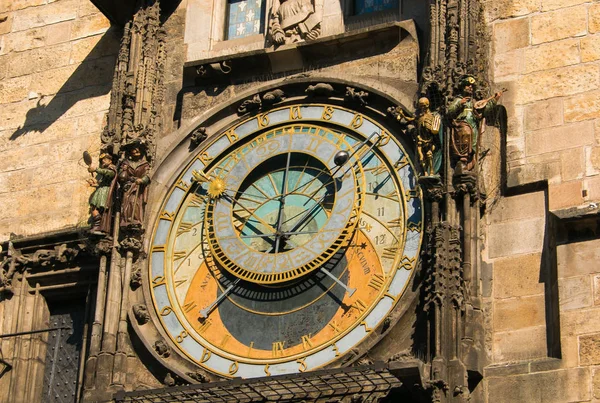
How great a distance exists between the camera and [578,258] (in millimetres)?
13883

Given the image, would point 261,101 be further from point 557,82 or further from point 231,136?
point 557,82

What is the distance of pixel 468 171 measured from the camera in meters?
14.2

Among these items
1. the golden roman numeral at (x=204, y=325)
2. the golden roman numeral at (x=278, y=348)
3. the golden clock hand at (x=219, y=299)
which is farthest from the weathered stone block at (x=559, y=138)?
the golden roman numeral at (x=204, y=325)

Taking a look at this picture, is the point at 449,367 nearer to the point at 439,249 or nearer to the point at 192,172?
the point at 439,249

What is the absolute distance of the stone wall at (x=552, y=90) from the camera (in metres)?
14.4

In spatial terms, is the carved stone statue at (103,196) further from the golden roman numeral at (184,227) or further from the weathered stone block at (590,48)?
the weathered stone block at (590,48)

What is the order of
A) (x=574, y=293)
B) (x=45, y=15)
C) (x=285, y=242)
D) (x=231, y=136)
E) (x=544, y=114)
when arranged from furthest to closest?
(x=45, y=15) < (x=231, y=136) < (x=285, y=242) < (x=544, y=114) < (x=574, y=293)

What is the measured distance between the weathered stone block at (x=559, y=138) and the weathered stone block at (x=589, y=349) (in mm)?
1838

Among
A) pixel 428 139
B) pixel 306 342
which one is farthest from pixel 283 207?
pixel 428 139

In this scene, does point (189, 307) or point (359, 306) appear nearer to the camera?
point (359, 306)

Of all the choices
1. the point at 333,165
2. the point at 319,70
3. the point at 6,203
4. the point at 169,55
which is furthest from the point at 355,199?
the point at 6,203

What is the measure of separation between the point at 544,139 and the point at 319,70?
236 centimetres

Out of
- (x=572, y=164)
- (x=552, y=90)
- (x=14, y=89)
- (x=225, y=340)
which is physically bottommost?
(x=225, y=340)

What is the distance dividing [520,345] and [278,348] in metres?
2.10
